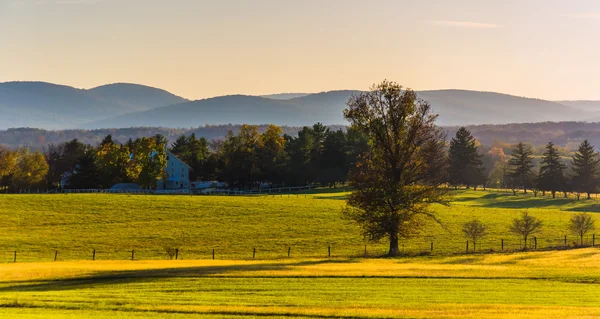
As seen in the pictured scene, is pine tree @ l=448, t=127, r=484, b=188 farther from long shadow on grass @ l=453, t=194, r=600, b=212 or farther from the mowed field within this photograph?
the mowed field

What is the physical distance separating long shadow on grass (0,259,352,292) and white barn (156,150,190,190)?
314 ft

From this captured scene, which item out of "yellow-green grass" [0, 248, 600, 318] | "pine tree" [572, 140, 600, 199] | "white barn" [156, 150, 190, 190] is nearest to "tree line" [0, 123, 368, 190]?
"white barn" [156, 150, 190, 190]

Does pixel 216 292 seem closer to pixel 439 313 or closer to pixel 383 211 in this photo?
pixel 439 313

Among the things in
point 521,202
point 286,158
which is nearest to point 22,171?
point 286,158

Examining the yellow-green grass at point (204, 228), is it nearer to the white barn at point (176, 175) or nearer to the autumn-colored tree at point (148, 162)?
the autumn-colored tree at point (148, 162)

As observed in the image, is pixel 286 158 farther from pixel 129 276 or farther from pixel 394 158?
pixel 129 276

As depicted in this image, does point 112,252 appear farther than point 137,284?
Yes

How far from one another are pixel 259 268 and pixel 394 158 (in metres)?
16.4

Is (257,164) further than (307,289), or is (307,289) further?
(257,164)

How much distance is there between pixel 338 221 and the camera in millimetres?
73688

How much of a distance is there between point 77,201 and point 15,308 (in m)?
60.7

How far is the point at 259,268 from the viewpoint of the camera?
41.0 meters

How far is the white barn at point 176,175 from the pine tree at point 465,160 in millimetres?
53787

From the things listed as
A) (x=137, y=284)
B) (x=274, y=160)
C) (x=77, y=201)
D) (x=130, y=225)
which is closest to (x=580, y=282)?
(x=137, y=284)
